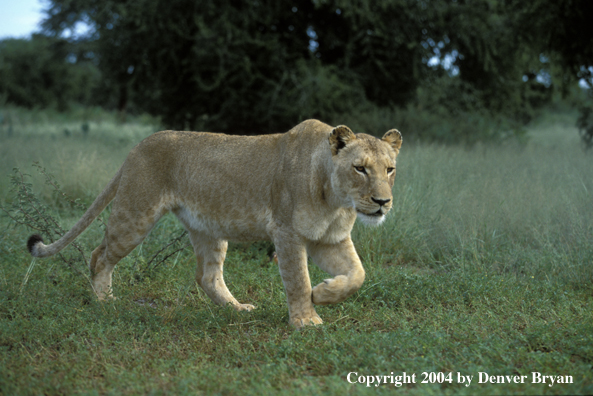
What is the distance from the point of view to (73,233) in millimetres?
4879

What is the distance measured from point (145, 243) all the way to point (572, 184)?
5.41 meters

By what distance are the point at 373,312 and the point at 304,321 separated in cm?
73

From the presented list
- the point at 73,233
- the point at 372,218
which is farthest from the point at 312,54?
the point at 372,218

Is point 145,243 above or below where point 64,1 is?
below

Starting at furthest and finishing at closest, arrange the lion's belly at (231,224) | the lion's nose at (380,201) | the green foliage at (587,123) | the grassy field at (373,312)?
the green foliage at (587,123), the lion's belly at (231,224), the lion's nose at (380,201), the grassy field at (373,312)

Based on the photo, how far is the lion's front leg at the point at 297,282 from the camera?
409 centimetres

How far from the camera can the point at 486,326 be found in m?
4.01

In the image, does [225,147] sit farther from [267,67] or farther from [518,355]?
[267,67]

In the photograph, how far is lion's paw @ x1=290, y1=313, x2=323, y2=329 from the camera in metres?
4.04

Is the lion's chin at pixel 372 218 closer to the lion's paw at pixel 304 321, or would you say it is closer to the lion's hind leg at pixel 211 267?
the lion's paw at pixel 304 321

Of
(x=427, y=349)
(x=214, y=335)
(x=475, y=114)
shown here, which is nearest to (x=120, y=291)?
(x=214, y=335)

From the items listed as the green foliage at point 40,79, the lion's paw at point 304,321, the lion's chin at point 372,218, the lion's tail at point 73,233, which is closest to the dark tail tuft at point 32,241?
the lion's tail at point 73,233

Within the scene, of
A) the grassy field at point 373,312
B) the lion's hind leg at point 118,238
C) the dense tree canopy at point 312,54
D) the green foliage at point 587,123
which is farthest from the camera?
the dense tree canopy at point 312,54

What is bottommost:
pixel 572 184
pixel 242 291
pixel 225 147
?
pixel 242 291
